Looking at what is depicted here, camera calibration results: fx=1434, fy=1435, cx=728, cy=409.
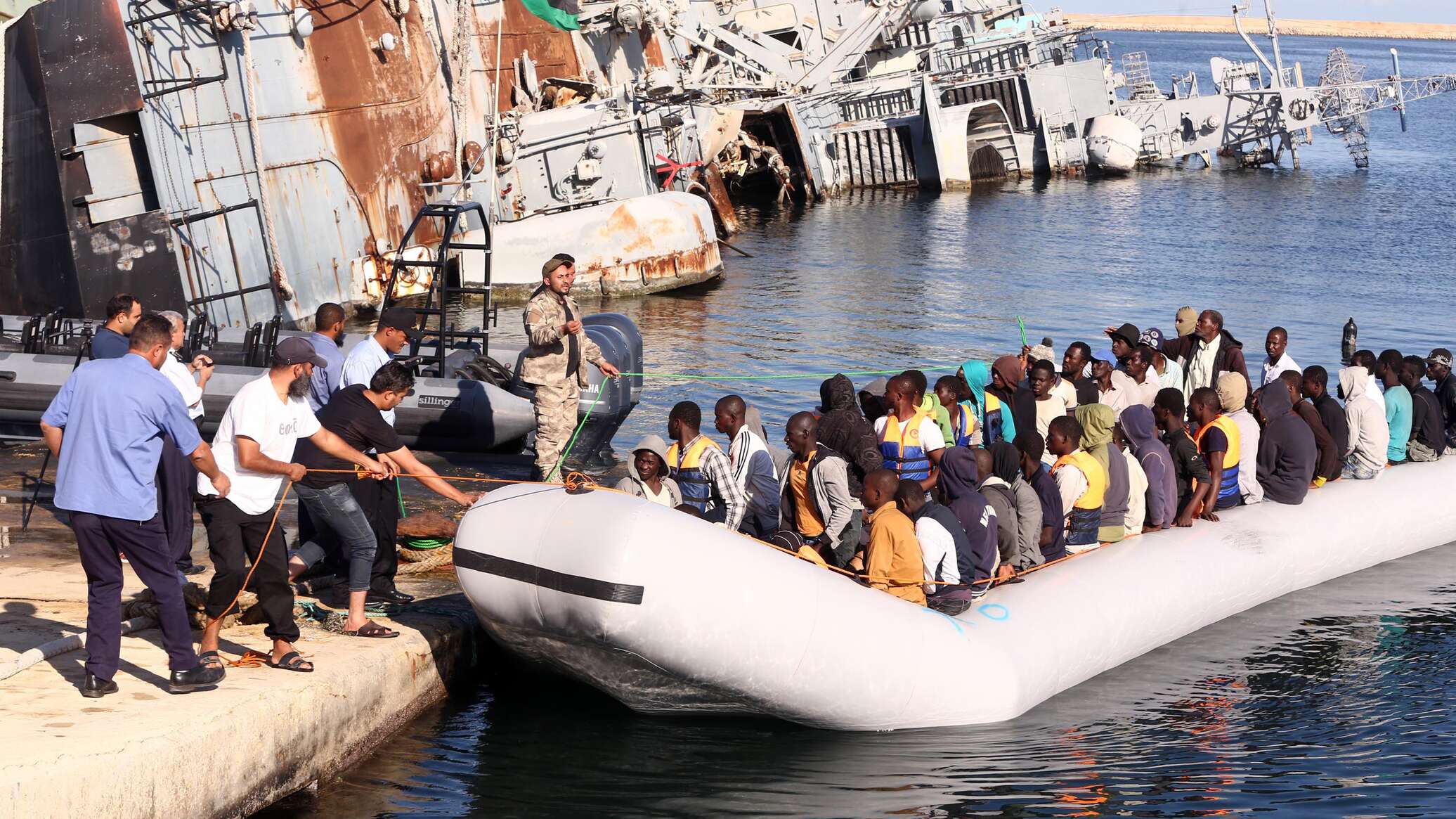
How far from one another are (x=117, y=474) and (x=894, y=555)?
4.04m

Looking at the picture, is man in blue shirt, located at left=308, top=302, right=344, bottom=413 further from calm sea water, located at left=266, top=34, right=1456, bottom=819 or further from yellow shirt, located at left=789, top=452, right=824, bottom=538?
yellow shirt, located at left=789, top=452, right=824, bottom=538

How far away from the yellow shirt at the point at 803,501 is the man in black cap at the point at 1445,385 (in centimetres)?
648

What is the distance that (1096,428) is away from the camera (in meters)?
9.14

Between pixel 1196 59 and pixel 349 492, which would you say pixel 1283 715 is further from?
pixel 1196 59

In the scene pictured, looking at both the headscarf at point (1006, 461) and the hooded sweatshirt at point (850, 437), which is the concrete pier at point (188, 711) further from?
the headscarf at point (1006, 461)

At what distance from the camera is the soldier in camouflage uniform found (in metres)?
9.94

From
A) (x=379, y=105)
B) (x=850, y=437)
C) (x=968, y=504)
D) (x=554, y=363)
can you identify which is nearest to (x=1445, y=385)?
(x=968, y=504)

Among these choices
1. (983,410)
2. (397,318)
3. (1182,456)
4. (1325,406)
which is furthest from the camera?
(1325,406)

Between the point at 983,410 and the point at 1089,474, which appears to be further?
the point at 983,410

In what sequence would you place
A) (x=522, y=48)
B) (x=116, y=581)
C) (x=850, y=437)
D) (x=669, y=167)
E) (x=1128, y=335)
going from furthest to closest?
(x=669, y=167), (x=522, y=48), (x=1128, y=335), (x=850, y=437), (x=116, y=581)

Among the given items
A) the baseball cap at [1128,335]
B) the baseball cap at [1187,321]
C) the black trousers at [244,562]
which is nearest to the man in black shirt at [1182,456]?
the baseball cap at [1128,335]

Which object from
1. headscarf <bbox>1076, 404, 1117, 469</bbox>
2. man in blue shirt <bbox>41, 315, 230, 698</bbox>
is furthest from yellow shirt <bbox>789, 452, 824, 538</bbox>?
man in blue shirt <bbox>41, 315, 230, 698</bbox>

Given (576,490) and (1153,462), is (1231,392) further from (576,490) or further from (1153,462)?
(576,490)

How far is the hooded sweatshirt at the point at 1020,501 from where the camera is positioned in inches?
349
